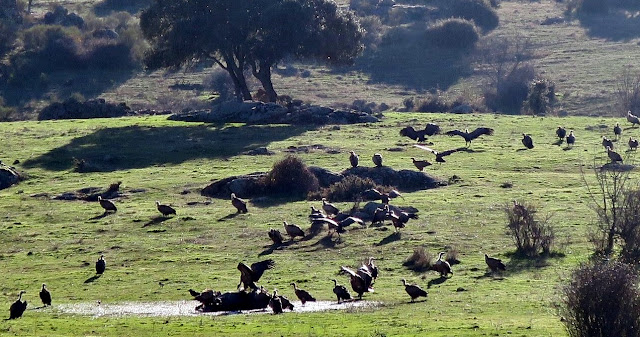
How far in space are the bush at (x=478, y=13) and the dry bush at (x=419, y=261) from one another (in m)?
91.7

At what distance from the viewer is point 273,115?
227 ft

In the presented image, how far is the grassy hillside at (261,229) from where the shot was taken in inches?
Answer: 1011

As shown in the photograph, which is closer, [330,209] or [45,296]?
[45,296]

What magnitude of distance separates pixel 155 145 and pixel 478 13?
71.1 meters

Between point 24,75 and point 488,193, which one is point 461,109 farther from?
point 24,75

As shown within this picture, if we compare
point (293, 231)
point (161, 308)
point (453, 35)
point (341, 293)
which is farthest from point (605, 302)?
point (453, 35)

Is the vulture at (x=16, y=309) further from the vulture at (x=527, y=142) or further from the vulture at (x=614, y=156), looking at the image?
the vulture at (x=527, y=142)

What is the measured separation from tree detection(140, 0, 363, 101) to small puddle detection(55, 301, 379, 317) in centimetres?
4572

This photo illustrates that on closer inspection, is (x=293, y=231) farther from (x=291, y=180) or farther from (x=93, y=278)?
(x=291, y=180)

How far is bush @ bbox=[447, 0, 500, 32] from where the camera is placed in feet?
408

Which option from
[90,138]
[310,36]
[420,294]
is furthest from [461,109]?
[420,294]

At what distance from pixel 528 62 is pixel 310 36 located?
3467 centimetres

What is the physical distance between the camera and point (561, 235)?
37.4 meters

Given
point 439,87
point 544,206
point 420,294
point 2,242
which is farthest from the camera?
point 439,87
